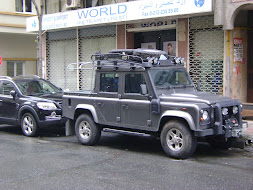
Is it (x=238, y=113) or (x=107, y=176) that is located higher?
(x=238, y=113)

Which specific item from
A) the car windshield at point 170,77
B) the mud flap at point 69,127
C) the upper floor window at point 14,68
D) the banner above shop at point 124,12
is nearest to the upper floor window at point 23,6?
the upper floor window at point 14,68

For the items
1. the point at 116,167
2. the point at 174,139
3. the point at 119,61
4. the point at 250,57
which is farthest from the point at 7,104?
the point at 250,57

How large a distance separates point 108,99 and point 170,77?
153 centimetres

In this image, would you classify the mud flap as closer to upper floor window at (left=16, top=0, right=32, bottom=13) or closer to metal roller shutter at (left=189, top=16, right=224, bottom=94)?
metal roller shutter at (left=189, top=16, right=224, bottom=94)

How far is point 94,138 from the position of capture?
9359mm

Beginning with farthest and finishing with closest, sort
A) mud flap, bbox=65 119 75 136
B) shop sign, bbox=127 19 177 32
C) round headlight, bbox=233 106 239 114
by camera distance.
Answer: shop sign, bbox=127 19 177 32 → mud flap, bbox=65 119 75 136 → round headlight, bbox=233 106 239 114

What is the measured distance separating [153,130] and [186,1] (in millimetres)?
6467

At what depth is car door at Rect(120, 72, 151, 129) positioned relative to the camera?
8398 millimetres

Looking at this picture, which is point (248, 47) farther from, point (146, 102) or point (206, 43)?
point (146, 102)

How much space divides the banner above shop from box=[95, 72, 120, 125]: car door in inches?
205

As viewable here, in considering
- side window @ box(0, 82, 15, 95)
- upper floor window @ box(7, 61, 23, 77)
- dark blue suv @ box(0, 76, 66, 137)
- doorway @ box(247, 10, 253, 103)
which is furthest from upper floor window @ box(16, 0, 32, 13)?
doorway @ box(247, 10, 253, 103)

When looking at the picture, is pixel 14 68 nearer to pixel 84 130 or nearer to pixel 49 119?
pixel 49 119

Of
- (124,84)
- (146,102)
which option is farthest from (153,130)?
(124,84)

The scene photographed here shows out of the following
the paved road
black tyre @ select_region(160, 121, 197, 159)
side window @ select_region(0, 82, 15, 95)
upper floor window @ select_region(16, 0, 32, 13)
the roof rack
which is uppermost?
upper floor window @ select_region(16, 0, 32, 13)
